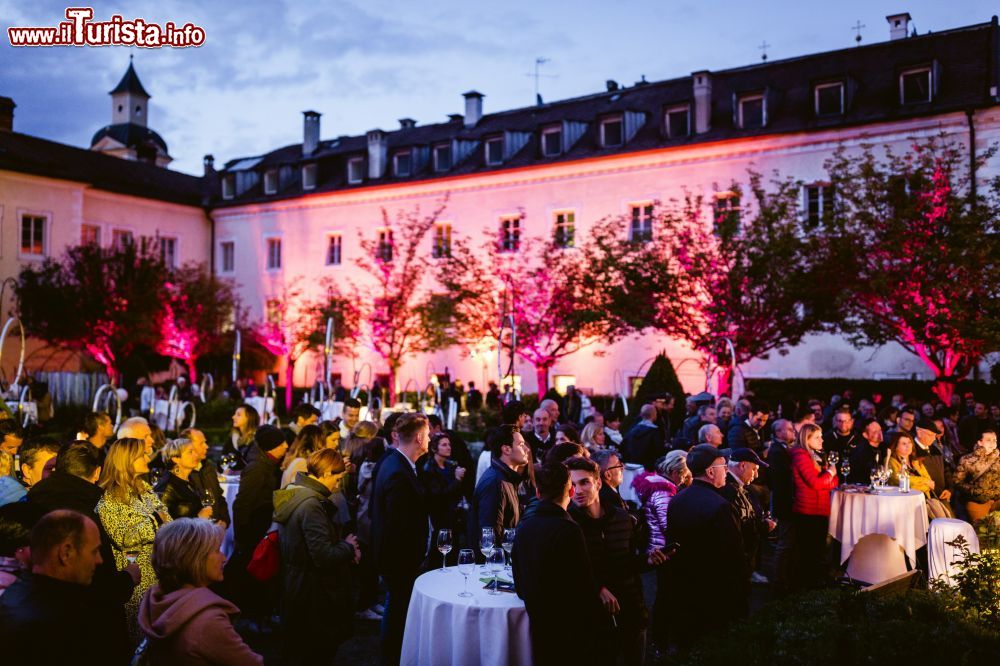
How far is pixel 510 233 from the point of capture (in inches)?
1366

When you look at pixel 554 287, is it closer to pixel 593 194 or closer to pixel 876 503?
pixel 593 194

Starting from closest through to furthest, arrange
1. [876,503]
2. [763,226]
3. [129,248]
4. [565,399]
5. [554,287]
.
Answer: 1. [876,503]
2. [565,399]
3. [763,226]
4. [554,287]
5. [129,248]

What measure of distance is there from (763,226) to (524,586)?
71.3 feet

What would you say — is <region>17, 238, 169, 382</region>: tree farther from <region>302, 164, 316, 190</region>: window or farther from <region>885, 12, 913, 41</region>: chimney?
<region>885, 12, 913, 41</region>: chimney

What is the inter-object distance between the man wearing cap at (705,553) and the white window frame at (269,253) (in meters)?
38.0

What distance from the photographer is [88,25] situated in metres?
14.1

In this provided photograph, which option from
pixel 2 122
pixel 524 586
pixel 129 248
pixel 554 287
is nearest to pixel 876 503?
pixel 524 586

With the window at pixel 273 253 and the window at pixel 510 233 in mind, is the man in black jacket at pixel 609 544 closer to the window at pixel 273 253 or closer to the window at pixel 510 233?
the window at pixel 510 233

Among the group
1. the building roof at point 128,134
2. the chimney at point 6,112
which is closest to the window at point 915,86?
the chimney at point 6,112

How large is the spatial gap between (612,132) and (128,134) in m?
59.2

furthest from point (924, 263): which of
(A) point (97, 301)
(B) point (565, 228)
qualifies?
(A) point (97, 301)

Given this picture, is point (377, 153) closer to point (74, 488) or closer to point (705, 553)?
point (74, 488)

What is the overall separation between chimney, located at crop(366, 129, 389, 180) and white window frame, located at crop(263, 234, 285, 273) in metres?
5.88

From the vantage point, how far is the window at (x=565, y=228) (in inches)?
1276
